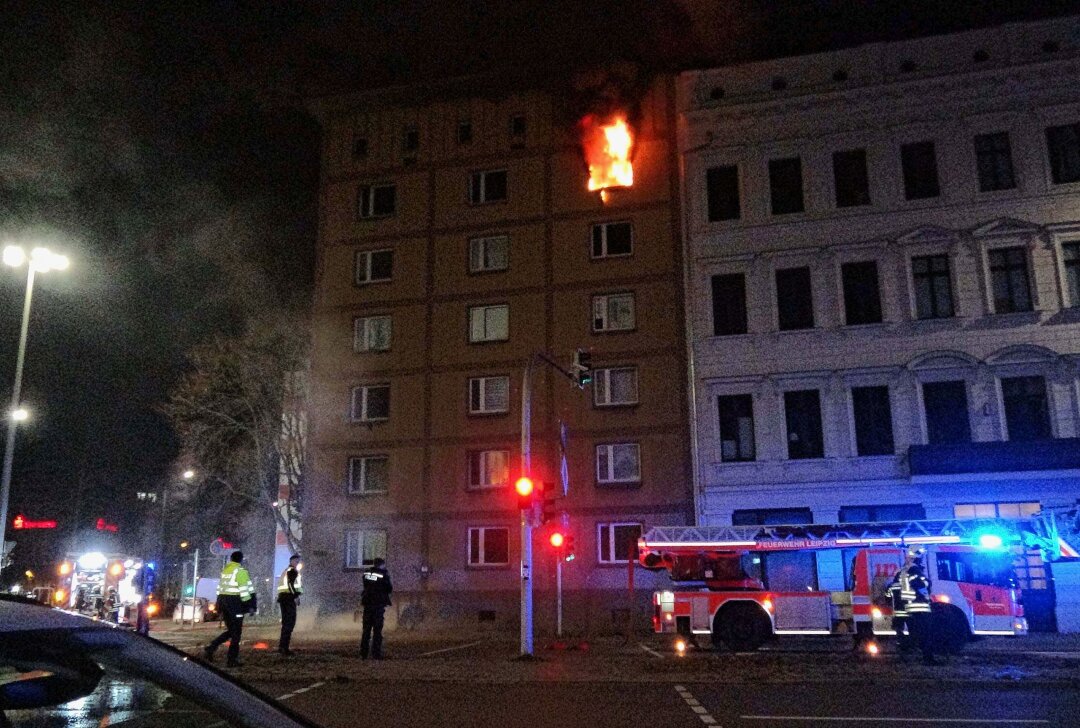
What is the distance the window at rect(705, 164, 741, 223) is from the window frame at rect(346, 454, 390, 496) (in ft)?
46.8

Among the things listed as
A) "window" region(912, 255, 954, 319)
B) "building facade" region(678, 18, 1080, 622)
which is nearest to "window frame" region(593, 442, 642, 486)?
"building facade" region(678, 18, 1080, 622)

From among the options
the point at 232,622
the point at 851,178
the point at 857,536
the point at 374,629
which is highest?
the point at 851,178

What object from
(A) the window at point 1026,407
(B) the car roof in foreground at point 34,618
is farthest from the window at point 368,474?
(B) the car roof in foreground at point 34,618

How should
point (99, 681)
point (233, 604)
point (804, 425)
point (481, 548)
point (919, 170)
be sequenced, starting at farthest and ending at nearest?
point (481, 548)
point (919, 170)
point (804, 425)
point (233, 604)
point (99, 681)

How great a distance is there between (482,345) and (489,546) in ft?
22.9

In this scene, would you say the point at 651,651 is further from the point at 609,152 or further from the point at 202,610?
the point at 202,610

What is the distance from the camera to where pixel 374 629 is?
17.7 meters

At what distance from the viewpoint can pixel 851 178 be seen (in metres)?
28.6

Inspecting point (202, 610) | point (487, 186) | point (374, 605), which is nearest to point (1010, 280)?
point (487, 186)

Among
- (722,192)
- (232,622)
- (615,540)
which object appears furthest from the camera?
(722,192)

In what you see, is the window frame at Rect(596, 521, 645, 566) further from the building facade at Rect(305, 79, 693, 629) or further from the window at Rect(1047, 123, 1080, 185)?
the window at Rect(1047, 123, 1080, 185)

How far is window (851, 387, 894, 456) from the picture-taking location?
1059 inches

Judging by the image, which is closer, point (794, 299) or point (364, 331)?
point (794, 299)

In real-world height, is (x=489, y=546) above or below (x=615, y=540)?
below
